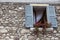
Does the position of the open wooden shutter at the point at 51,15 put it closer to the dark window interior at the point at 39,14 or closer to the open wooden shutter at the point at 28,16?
the dark window interior at the point at 39,14

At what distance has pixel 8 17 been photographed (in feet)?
22.9

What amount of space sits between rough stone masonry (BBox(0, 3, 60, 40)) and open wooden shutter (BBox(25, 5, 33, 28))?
0.38ft

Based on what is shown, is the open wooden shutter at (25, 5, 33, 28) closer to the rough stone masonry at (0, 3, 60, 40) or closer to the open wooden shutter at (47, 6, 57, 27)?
the rough stone masonry at (0, 3, 60, 40)

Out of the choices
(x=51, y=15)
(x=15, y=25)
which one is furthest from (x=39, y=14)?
(x=15, y=25)

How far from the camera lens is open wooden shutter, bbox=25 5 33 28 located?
6.80 meters

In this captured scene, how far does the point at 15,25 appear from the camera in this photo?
6836 millimetres

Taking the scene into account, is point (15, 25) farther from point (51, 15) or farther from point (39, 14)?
point (51, 15)

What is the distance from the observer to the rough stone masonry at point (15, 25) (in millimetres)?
6625

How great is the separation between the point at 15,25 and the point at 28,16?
52 cm

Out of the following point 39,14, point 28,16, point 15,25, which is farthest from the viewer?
point 39,14

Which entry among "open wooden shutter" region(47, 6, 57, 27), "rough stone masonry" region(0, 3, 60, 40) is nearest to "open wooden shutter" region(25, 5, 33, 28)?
"rough stone masonry" region(0, 3, 60, 40)

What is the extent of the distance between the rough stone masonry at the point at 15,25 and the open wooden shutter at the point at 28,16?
0.12m

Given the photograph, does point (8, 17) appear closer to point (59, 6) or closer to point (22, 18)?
point (22, 18)

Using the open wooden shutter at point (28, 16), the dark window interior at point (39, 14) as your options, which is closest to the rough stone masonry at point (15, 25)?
the open wooden shutter at point (28, 16)
